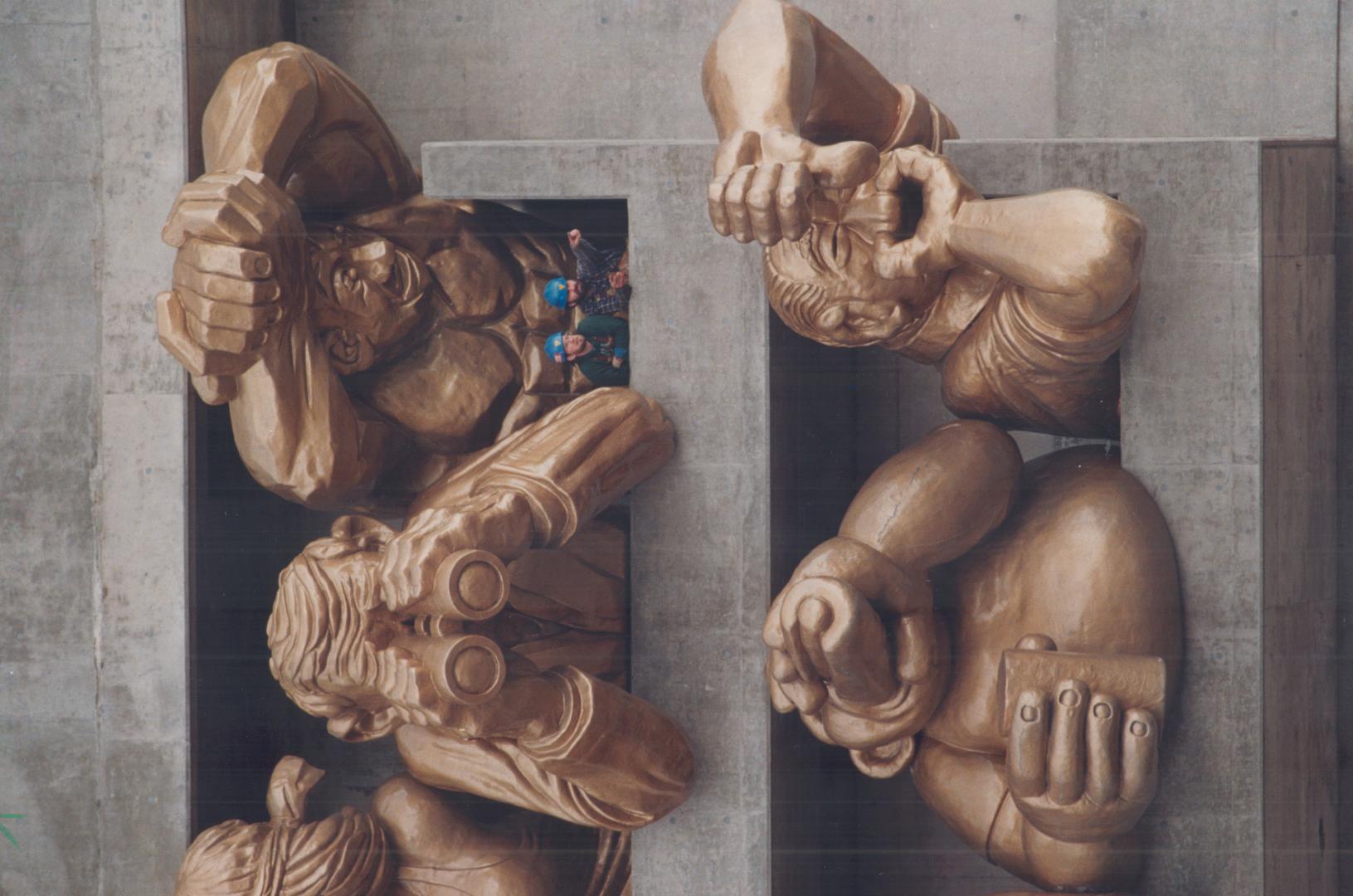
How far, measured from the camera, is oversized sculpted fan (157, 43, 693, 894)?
11.7ft

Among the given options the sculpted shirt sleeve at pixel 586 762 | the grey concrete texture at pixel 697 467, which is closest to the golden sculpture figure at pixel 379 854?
the sculpted shirt sleeve at pixel 586 762

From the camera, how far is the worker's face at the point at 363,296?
3.91 metres

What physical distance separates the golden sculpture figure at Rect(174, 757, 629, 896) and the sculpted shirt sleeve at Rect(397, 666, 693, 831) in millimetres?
154

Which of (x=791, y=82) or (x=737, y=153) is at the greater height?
(x=791, y=82)

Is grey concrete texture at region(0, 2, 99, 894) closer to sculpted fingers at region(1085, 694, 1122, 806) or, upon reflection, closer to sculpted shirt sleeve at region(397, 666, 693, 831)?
sculpted shirt sleeve at region(397, 666, 693, 831)

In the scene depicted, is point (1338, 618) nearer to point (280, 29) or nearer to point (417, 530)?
point (417, 530)

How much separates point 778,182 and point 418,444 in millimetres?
1408

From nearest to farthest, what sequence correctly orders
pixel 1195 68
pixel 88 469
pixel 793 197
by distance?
pixel 793 197 → pixel 1195 68 → pixel 88 469

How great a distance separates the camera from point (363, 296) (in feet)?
12.9

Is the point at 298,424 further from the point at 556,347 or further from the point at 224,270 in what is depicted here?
the point at 556,347

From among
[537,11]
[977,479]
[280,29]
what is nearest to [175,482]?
[280,29]

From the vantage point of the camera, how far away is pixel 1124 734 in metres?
3.36

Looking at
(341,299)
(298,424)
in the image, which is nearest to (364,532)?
(298,424)

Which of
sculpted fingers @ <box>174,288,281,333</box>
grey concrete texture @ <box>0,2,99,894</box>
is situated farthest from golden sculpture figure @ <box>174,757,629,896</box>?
sculpted fingers @ <box>174,288,281,333</box>
